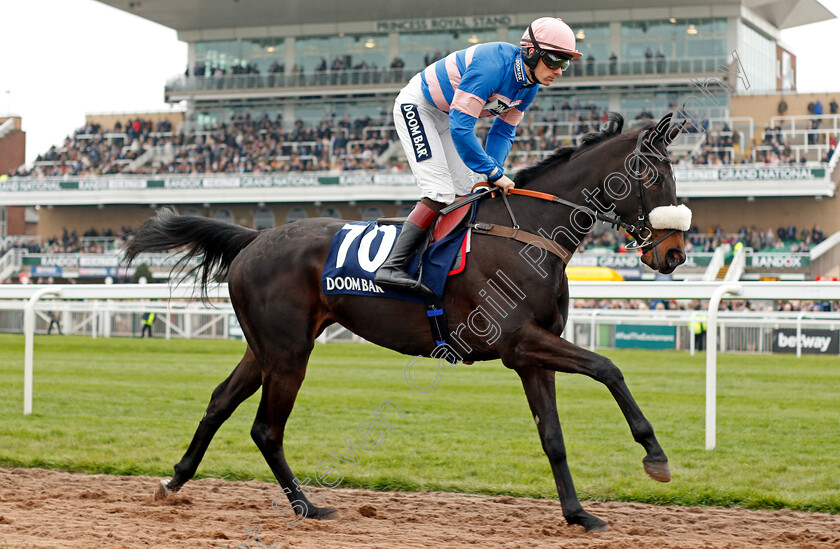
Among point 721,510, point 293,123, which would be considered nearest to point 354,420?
point 721,510

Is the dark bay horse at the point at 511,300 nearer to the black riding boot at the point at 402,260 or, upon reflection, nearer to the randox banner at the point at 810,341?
the black riding boot at the point at 402,260

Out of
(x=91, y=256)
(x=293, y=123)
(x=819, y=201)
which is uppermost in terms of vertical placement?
(x=293, y=123)

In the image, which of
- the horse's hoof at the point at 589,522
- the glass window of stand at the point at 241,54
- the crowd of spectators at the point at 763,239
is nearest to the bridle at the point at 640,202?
the horse's hoof at the point at 589,522

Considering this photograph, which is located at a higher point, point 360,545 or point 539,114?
point 539,114

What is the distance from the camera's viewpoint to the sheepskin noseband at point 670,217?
13.3 ft

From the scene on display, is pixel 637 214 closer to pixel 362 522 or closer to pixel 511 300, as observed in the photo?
pixel 511 300

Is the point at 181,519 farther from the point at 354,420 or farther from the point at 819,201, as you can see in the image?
the point at 819,201

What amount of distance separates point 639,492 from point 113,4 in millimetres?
38160

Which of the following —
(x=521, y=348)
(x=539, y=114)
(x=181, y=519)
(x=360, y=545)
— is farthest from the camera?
(x=539, y=114)

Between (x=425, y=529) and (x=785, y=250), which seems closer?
(x=425, y=529)

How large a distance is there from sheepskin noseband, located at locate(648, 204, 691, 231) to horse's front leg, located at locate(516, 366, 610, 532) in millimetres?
861

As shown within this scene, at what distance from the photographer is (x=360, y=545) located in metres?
3.77

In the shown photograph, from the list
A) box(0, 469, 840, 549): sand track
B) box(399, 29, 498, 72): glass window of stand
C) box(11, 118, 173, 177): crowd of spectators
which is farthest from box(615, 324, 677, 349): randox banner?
box(11, 118, 173, 177): crowd of spectators

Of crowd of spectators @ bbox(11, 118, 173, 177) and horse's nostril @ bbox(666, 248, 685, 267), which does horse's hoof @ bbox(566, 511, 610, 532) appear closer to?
horse's nostril @ bbox(666, 248, 685, 267)
